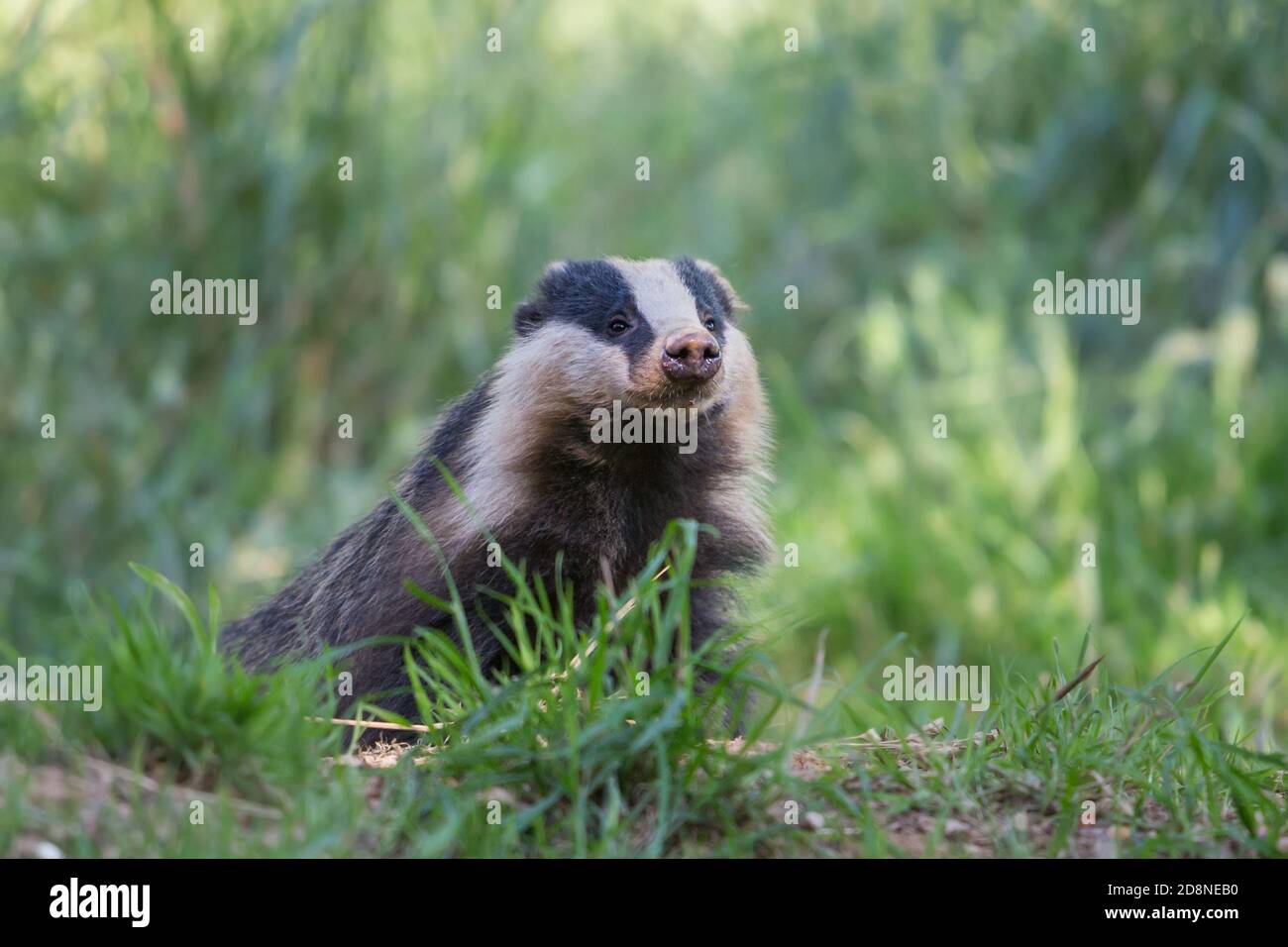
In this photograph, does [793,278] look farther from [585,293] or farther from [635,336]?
[635,336]

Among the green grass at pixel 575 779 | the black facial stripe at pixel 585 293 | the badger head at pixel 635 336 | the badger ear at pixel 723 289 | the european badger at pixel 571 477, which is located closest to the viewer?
the green grass at pixel 575 779

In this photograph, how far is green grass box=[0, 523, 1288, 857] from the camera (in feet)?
10.6

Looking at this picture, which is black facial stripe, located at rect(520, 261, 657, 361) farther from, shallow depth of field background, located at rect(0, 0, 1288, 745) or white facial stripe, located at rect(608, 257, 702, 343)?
shallow depth of field background, located at rect(0, 0, 1288, 745)

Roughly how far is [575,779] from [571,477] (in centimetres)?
171

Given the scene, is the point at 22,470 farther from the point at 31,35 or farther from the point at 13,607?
the point at 31,35

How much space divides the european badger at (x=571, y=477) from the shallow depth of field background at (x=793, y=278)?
2.69m

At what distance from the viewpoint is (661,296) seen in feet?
17.1

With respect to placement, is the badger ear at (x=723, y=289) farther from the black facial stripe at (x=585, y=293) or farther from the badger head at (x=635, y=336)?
the black facial stripe at (x=585, y=293)

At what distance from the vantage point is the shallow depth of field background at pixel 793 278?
8.04 m

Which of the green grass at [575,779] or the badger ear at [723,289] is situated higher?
the badger ear at [723,289]

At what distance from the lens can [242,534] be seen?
8.61 meters

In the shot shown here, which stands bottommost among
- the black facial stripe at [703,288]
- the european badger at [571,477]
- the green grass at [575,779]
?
the green grass at [575,779]

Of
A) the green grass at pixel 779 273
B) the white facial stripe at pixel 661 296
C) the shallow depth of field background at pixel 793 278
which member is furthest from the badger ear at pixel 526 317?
the shallow depth of field background at pixel 793 278

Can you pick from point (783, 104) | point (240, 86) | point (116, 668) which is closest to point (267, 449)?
point (240, 86)
